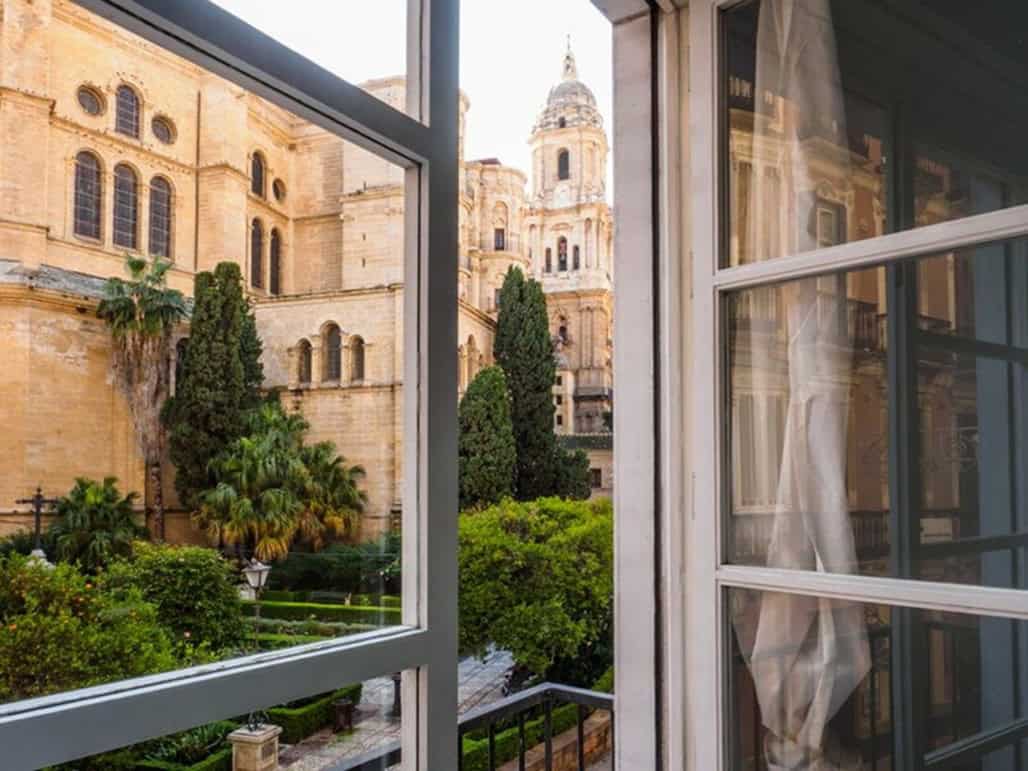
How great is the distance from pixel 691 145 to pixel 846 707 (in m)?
0.73

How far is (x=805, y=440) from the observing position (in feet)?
3.27

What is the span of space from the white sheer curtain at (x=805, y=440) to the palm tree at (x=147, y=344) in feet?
2.31

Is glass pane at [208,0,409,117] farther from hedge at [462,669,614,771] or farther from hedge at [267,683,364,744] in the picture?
hedge at [462,669,614,771]

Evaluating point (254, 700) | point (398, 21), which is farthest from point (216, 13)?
point (254, 700)

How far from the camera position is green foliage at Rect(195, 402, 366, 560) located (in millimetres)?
632

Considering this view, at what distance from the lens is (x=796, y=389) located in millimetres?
1010

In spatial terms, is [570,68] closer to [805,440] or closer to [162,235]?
[805,440]

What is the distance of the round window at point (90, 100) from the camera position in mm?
559

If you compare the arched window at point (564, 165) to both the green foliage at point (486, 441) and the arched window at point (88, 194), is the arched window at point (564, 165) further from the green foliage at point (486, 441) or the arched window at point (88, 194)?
the arched window at point (88, 194)

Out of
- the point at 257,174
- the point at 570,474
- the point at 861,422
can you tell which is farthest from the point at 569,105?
the point at 257,174

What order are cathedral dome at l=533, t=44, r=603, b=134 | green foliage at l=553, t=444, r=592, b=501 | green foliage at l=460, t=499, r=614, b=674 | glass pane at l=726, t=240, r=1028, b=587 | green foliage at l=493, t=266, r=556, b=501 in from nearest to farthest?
1. glass pane at l=726, t=240, r=1028, b=587
2. green foliage at l=460, t=499, r=614, b=674
3. green foliage at l=493, t=266, r=556, b=501
4. green foliage at l=553, t=444, r=592, b=501
5. cathedral dome at l=533, t=44, r=603, b=134

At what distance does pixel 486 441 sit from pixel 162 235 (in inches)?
489

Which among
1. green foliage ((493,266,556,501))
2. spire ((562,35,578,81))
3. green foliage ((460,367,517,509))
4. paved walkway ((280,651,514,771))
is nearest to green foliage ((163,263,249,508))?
paved walkway ((280,651,514,771))

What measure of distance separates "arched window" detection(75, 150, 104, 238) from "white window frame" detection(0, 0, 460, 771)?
0.34 feet
